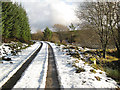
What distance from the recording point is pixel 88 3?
494 inches

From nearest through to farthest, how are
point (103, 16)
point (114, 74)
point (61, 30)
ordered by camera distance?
point (114, 74) < point (103, 16) < point (61, 30)

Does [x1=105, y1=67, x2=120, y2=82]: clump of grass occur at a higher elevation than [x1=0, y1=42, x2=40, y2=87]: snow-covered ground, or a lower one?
lower

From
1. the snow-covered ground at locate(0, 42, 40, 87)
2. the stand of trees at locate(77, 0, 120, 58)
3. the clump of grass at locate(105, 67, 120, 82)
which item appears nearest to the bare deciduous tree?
the stand of trees at locate(77, 0, 120, 58)

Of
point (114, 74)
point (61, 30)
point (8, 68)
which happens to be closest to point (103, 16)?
point (114, 74)

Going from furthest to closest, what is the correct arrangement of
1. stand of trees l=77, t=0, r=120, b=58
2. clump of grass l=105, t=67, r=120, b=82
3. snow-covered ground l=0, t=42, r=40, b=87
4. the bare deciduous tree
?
the bare deciduous tree
stand of trees l=77, t=0, r=120, b=58
clump of grass l=105, t=67, r=120, b=82
snow-covered ground l=0, t=42, r=40, b=87

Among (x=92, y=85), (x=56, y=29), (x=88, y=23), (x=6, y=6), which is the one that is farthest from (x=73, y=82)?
(x=56, y=29)

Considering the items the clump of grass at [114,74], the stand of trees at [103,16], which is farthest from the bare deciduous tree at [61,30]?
the clump of grass at [114,74]

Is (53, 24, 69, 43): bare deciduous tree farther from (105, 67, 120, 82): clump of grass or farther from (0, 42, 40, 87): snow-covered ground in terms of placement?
(105, 67, 120, 82): clump of grass

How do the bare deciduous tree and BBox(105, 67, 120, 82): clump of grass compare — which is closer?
BBox(105, 67, 120, 82): clump of grass

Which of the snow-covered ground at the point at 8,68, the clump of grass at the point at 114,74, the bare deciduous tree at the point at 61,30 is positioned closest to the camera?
the snow-covered ground at the point at 8,68

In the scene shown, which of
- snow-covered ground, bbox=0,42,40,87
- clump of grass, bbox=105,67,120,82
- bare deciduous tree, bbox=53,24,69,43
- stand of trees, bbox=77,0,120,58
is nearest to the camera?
snow-covered ground, bbox=0,42,40,87

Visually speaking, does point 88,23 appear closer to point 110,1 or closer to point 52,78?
point 110,1

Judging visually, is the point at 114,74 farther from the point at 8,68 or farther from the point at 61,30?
the point at 61,30

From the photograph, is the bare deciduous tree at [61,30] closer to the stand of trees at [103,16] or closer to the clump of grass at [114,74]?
the stand of trees at [103,16]
